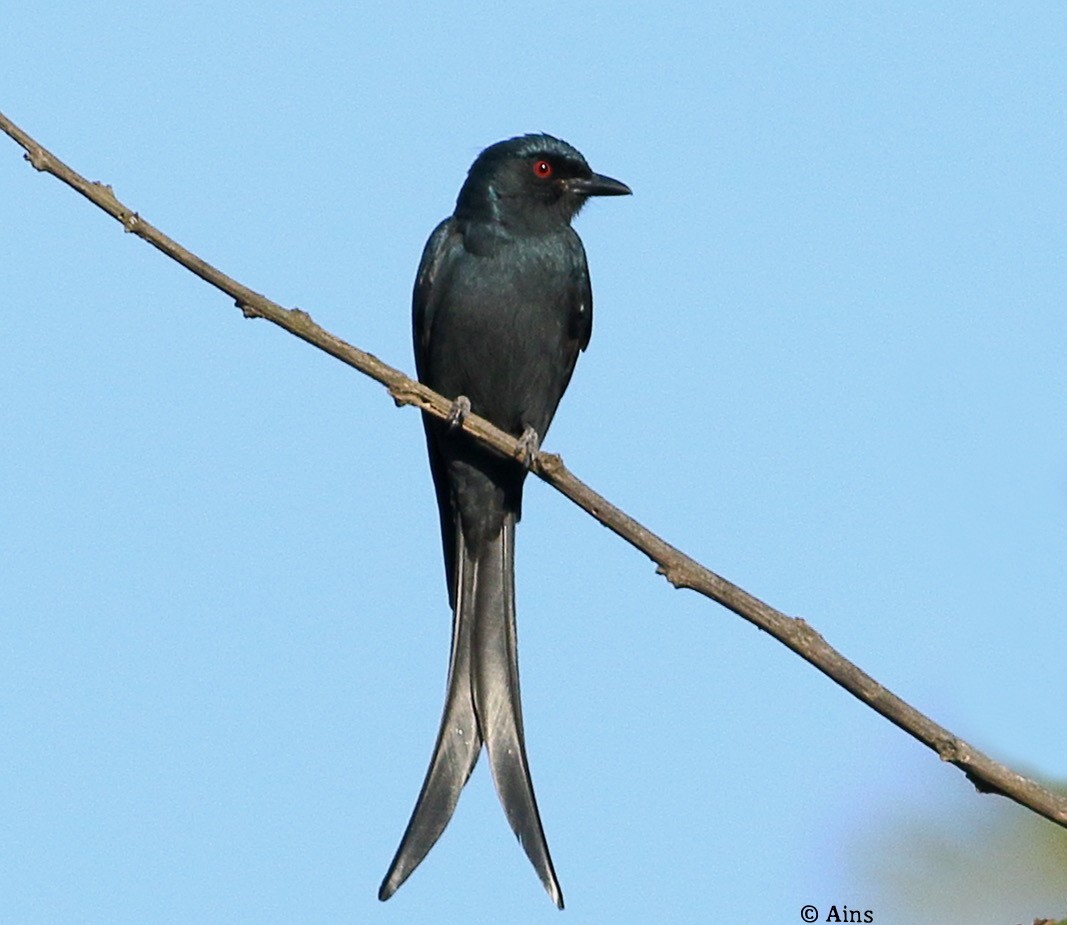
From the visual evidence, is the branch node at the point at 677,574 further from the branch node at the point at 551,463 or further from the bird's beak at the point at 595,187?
the bird's beak at the point at 595,187

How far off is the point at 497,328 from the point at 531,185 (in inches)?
26.9

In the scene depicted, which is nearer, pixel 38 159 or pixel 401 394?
pixel 38 159

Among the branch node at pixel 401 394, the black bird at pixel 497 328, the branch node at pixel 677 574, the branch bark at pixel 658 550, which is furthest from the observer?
the black bird at pixel 497 328

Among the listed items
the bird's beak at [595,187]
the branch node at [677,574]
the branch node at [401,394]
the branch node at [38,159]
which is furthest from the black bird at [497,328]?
the branch node at [38,159]

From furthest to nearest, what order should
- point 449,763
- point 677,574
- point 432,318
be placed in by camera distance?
1. point 432,318
2. point 449,763
3. point 677,574

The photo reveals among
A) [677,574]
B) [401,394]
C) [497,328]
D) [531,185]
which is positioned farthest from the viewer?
[531,185]

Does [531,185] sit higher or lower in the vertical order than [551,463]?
higher

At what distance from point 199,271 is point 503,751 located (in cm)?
175

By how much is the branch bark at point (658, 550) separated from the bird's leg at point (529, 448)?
0.15 m

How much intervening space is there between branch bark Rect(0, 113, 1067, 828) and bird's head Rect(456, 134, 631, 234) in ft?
6.35

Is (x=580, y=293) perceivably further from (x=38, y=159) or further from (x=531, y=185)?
(x=38, y=159)

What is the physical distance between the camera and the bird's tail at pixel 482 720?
441cm

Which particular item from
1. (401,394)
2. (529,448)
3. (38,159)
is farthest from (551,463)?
(38,159)

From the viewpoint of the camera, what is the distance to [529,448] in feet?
17.0
